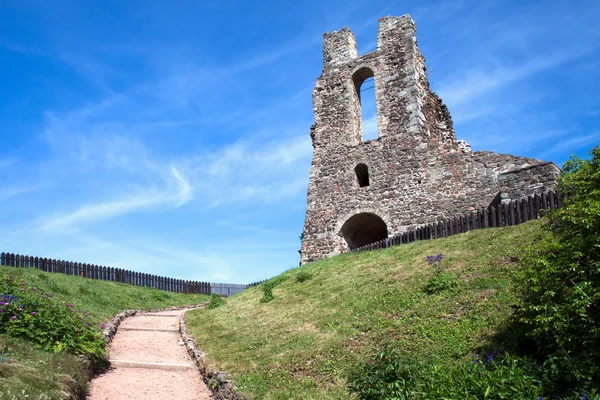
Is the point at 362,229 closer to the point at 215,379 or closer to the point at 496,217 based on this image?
the point at 496,217

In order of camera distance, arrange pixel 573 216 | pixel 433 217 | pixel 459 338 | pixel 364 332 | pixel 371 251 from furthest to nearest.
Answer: pixel 433 217, pixel 371 251, pixel 364 332, pixel 459 338, pixel 573 216

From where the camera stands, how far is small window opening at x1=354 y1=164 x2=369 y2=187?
22.1m

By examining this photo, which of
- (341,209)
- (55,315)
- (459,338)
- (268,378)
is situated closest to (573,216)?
(459,338)

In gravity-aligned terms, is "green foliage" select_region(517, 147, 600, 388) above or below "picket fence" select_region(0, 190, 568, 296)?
below

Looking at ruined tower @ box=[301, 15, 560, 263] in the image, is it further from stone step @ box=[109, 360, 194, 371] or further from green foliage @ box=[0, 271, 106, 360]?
green foliage @ box=[0, 271, 106, 360]

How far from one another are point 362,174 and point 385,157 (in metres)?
1.58

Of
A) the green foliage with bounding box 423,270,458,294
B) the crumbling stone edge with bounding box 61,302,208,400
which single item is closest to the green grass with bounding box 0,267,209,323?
the crumbling stone edge with bounding box 61,302,208,400

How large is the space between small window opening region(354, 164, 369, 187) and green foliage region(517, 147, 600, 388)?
48.1 ft

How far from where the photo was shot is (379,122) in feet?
71.6

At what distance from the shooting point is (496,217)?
14.8 meters

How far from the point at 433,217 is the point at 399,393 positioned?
45.9ft

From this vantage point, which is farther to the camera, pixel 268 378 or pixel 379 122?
pixel 379 122

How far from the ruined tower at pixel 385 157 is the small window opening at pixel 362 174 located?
0.15 feet

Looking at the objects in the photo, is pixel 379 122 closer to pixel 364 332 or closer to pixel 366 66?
pixel 366 66
